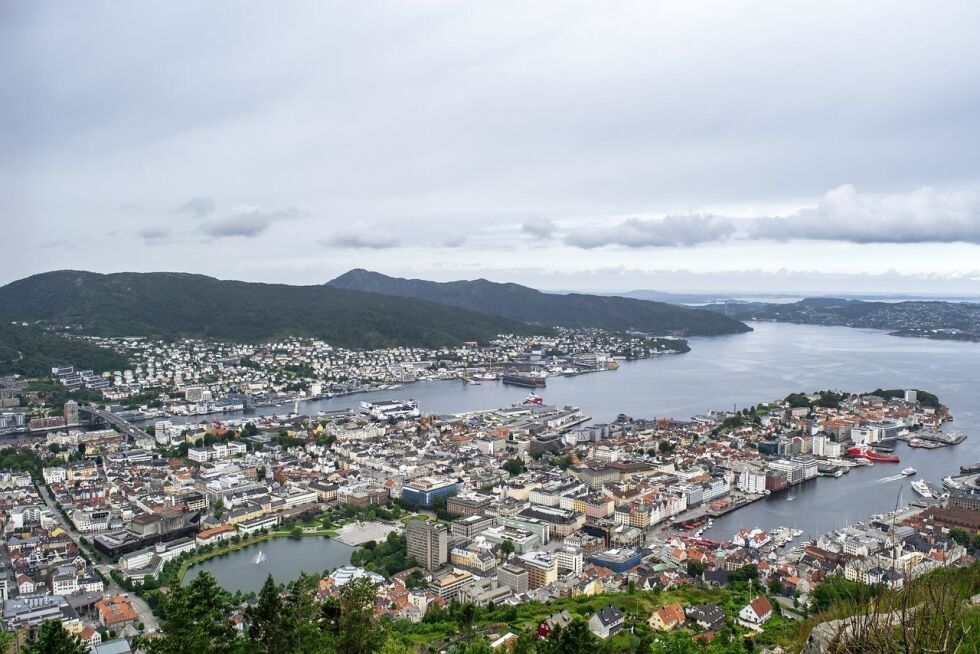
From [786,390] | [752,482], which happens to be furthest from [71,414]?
[786,390]

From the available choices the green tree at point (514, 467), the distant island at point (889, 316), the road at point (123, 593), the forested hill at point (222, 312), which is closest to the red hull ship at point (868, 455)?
the green tree at point (514, 467)

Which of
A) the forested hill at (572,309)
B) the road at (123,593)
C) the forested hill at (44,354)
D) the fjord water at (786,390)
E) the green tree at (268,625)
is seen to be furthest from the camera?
the forested hill at (572,309)

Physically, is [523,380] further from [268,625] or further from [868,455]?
[268,625]

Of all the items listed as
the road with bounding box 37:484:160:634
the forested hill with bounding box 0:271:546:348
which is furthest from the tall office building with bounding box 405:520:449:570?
the forested hill with bounding box 0:271:546:348

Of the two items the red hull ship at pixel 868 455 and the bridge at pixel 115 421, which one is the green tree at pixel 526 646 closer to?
the red hull ship at pixel 868 455

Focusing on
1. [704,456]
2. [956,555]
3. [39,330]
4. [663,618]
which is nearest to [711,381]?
[704,456]

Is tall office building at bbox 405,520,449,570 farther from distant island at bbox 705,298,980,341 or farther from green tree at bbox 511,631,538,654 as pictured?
distant island at bbox 705,298,980,341

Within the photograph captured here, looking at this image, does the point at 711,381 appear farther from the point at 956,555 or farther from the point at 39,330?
the point at 39,330
